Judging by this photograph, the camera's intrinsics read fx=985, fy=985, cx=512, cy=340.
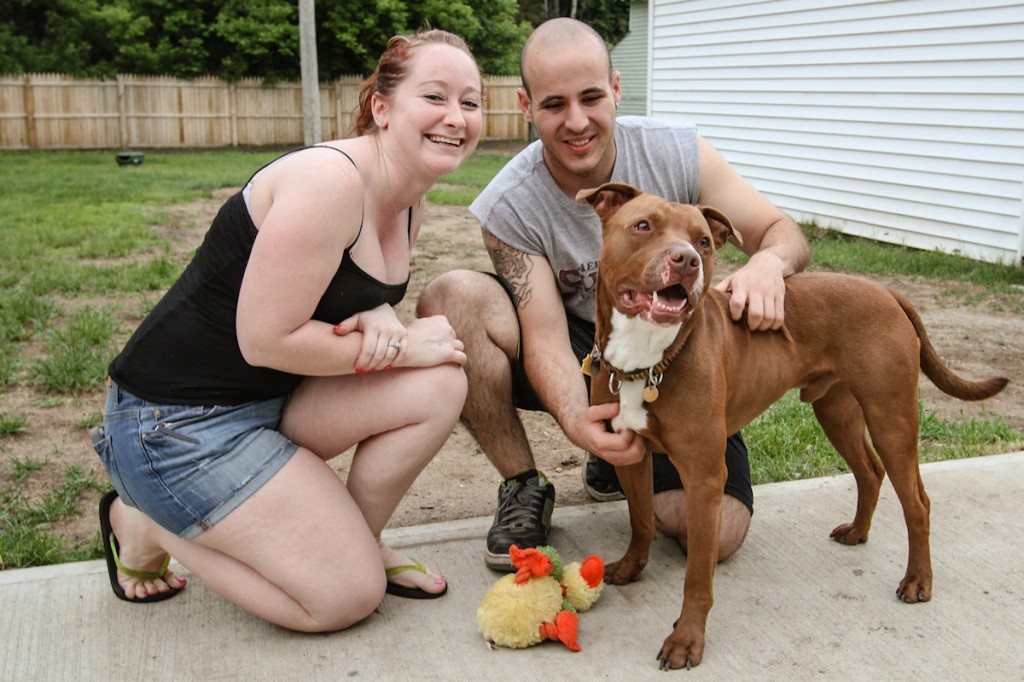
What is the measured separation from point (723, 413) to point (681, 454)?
0.62ft

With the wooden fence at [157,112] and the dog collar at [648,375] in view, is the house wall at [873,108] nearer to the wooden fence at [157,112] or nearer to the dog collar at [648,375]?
the dog collar at [648,375]

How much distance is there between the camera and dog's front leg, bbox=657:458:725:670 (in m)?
2.95

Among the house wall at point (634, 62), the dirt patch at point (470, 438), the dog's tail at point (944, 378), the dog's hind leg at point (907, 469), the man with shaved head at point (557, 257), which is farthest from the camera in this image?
the house wall at point (634, 62)

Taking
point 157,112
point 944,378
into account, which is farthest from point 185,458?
point 157,112

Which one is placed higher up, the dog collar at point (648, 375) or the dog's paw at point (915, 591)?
the dog collar at point (648, 375)

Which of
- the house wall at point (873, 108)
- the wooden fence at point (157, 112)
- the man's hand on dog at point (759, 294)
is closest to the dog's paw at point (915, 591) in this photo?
the man's hand on dog at point (759, 294)

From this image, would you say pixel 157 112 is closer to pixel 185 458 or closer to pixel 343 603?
pixel 185 458

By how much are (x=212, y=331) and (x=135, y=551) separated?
0.76 m

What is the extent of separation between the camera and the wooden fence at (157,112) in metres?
25.5

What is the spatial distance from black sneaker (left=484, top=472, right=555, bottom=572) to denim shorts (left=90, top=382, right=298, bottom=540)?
851mm

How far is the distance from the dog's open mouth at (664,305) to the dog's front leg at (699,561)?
0.49 metres

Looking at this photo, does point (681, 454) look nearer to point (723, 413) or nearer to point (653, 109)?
point (723, 413)

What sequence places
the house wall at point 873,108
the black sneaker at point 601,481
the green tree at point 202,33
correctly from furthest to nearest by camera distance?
1. the green tree at point 202,33
2. the house wall at point 873,108
3. the black sneaker at point 601,481

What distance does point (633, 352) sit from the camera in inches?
119
